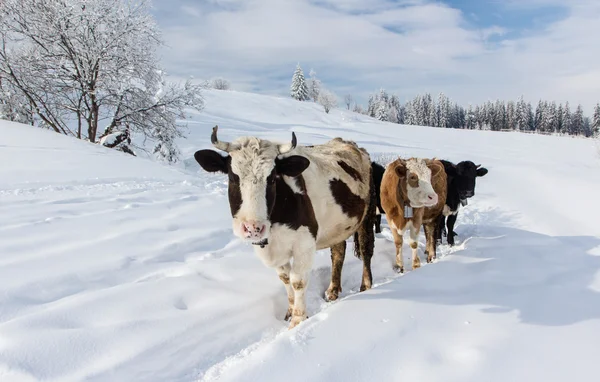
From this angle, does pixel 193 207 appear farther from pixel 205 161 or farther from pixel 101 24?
pixel 101 24

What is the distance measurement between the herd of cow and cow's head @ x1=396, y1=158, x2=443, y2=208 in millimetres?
15

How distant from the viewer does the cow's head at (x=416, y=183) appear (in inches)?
229

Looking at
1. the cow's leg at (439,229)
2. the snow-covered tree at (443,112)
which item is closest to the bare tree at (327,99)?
the snow-covered tree at (443,112)

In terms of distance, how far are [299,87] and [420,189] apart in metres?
88.2

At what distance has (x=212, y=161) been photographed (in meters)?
3.45

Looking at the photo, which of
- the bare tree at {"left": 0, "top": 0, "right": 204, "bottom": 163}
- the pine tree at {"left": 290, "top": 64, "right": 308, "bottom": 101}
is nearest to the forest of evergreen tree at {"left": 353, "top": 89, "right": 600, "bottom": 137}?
the pine tree at {"left": 290, "top": 64, "right": 308, "bottom": 101}

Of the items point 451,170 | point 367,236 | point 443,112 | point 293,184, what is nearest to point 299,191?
point 293,184

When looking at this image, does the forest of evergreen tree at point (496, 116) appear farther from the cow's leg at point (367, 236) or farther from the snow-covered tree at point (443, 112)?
the cow's leg at point (367, 236)

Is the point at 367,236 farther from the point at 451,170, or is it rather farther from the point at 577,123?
the point at 577,123

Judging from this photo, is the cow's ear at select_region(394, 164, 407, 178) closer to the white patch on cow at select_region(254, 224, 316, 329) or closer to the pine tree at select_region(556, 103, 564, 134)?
the white patch on cow at select_region(254, 224, 316, 329)

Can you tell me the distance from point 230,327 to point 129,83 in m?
14.2

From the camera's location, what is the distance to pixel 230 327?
3561 millimetres

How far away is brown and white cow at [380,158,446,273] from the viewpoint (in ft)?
19.4

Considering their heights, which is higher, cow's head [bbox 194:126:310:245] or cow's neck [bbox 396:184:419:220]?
cow's head [bbox 194:126:310:245]
